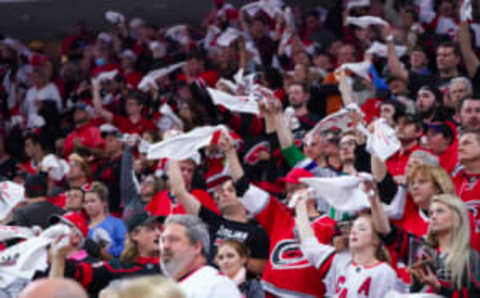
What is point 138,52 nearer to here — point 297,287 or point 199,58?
point 199,58

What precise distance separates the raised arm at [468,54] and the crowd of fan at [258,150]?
2 centimetres

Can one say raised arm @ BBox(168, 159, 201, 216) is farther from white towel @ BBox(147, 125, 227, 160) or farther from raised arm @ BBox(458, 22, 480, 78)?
raised arm @ BBox(458, 22, 480, 78)

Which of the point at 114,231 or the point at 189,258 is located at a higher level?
the point at 189,258

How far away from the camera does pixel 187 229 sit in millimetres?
4473

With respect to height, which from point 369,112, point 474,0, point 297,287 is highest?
point 474,0

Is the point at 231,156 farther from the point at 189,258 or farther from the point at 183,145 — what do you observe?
the point at 189,258

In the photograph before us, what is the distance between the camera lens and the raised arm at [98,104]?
10.1 metres

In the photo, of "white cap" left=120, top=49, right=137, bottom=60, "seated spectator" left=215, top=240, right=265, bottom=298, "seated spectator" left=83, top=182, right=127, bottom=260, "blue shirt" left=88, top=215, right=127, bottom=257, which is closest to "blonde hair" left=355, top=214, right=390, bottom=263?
"seated spectator" left=215, top=240, right=265, bottom=298

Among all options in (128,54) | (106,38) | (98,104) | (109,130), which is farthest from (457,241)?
(106,38)

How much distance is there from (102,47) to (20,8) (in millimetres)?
1504

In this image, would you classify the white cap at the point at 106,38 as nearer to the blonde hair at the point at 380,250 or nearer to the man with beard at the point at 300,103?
the man with beard at the point at 300,103

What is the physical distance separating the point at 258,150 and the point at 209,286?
375cm

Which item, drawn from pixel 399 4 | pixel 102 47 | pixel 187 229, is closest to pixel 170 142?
pixel 187 229

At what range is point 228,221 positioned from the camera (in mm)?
6164
